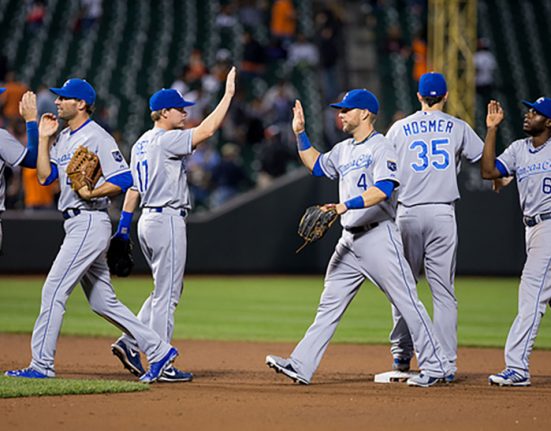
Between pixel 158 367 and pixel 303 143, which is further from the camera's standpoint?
pixel 303 143

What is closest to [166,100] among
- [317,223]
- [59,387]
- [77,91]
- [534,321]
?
[77,91]

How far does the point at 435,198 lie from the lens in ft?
25.0

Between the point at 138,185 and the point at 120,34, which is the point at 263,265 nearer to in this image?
the point at 120,34

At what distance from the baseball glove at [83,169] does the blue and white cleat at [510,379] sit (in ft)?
9.94

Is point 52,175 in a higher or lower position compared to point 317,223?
higher

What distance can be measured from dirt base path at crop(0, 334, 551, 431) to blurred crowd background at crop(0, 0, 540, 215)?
10.7 meters

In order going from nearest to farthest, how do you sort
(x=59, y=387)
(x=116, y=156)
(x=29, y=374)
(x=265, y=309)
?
(x=59, y=387) < (x=29, y=374) < (x=116, y=156) < (x=265, y=309)

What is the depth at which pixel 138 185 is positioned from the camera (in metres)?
7.59

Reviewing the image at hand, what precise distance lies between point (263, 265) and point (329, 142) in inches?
123

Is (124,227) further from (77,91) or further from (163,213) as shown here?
(77,91)

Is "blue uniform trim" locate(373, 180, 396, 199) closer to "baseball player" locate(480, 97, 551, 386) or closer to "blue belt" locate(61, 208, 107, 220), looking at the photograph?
"baseball player" locate(480, 97, 551, 386)

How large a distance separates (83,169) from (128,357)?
1421 mm

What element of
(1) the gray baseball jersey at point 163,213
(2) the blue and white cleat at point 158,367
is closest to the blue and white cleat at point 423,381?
(2) the blue and white cleat at point 158,367

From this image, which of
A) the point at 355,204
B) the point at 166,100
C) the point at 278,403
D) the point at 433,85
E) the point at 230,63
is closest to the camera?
the point at 278,403
